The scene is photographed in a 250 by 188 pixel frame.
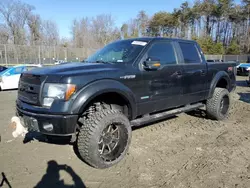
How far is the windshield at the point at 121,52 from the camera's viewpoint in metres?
4.43

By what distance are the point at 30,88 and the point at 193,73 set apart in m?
3.35

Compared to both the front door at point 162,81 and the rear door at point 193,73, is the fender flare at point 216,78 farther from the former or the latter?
the front door at point 162,81

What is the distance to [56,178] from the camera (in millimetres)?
3479

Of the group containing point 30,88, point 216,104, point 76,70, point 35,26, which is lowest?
point 216,104

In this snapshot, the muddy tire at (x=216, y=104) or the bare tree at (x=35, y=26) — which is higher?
the bare tree at (x=35, y=26)

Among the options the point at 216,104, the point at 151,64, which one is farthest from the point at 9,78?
the point at 151,64

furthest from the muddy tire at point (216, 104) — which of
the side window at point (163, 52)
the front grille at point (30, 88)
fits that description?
the front grille at point (30, 88)

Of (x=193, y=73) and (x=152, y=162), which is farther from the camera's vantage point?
(x=193, y=73)

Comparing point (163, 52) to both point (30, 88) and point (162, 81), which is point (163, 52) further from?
point (30, 88)

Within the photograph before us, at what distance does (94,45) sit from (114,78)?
48.7m

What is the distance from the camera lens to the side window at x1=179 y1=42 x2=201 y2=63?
17.6 ft

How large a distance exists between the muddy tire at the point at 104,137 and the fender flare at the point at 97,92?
0.30 m

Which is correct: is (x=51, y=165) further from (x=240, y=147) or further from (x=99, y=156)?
(x=240, y=147)

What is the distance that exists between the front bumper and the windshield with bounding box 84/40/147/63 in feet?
5.02
